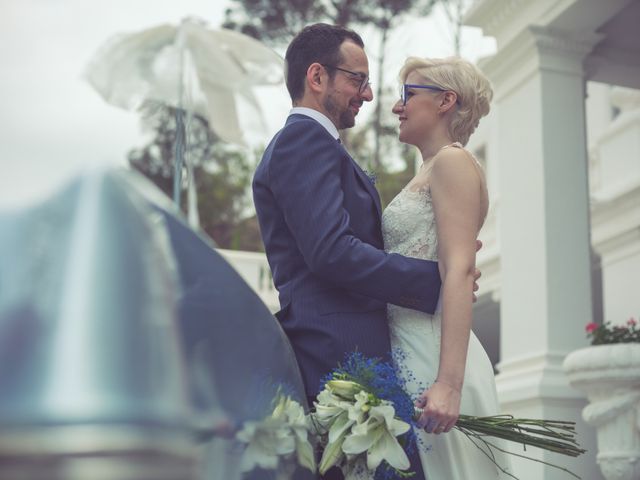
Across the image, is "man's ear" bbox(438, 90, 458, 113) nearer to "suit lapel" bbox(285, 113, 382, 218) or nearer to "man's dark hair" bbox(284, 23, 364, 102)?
"man's dark hair" bbox(284, 23, 364, 102)

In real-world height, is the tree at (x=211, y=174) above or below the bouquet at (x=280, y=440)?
above

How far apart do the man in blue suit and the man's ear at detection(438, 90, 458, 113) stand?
0.44 meters

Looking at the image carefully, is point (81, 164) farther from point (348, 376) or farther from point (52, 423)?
point (348, 376)

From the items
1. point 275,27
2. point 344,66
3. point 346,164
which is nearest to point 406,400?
point 346,164

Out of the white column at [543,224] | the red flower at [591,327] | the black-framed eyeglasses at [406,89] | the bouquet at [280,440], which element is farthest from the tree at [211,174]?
the bouquet at [280,440]

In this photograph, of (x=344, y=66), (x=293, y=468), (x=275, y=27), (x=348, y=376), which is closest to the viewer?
(x=293, y=468)

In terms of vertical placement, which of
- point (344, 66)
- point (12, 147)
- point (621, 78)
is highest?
point (621, 78)

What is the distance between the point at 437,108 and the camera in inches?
110

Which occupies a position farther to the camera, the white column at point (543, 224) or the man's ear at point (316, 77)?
the white column at point (543, 224)

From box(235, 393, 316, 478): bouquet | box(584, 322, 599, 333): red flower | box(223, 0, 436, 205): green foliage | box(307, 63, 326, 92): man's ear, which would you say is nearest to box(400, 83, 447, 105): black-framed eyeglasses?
box(307, 63, 326, 92): man's ear

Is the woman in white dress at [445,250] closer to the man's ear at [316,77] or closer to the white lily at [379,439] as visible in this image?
the white lily at [379,439]

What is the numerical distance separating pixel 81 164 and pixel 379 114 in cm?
2342

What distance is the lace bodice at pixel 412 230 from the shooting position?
2.51 m

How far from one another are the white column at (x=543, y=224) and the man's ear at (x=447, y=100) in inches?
150
